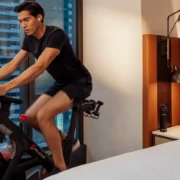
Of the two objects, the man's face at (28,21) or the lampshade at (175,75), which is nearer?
the man's face at (28,21)

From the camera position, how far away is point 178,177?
0.98 m

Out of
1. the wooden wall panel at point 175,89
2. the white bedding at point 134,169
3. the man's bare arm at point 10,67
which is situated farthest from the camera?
the wooden wall panel at point 175,89

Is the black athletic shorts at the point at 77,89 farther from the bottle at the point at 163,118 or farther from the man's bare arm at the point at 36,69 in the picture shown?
the bottle at the point at 163,118

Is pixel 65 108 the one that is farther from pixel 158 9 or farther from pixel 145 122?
pixel 158 9

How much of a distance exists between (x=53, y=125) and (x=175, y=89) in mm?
1510

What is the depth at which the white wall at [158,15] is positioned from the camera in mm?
2730

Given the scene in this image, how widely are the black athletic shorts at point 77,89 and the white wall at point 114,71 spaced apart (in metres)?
0.71

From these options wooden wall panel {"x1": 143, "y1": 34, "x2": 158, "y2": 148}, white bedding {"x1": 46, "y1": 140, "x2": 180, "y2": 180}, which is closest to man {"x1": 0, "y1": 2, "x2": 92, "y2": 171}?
wooden wall panel {"x1": 143, "y1": 34, "x2": 158, "y2": 148}

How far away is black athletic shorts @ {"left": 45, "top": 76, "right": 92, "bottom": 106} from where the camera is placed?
215cm

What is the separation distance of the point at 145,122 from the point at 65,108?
96 cm

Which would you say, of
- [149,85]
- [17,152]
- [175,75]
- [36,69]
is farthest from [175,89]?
[17,152]

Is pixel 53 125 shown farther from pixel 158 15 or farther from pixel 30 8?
pixel 158 15

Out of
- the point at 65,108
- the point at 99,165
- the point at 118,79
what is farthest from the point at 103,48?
the point at 99,165

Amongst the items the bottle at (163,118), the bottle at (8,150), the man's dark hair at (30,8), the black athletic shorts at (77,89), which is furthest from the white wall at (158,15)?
the bottle at (8,150)
